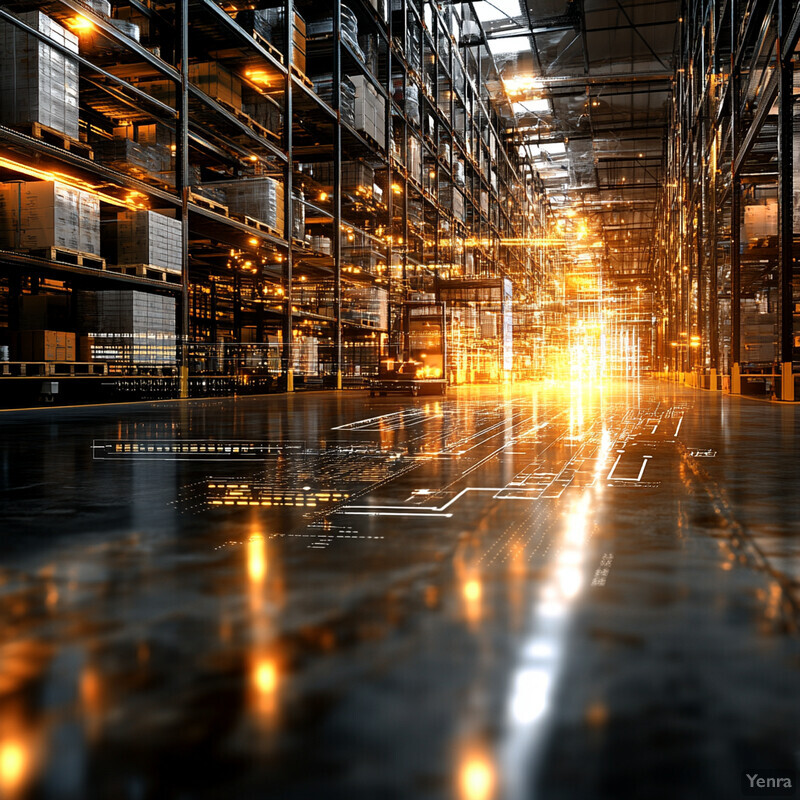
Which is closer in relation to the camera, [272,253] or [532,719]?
[532,719]

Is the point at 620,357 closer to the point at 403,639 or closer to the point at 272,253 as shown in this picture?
the point at 272,253

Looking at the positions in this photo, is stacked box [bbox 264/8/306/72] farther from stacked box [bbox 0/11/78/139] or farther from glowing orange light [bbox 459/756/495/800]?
glowing orange light [bbox 459/756/495/800]

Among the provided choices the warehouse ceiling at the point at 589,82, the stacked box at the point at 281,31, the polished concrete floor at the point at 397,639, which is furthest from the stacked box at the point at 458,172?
the polished concrete floor at the point at 397,639

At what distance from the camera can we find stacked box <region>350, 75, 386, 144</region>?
19016 mm

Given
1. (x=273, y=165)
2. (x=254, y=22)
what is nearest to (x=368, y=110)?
(x=273, y=165)

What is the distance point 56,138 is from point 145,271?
88.1 inches

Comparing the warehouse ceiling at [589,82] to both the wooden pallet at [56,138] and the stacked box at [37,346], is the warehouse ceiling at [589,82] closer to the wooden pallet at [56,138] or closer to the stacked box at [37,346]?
the wooden pallet at [56,138]

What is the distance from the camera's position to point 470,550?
2.57 metres

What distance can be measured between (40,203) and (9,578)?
29.0 feet

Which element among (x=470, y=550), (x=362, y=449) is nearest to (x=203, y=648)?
(x=470, y=550)

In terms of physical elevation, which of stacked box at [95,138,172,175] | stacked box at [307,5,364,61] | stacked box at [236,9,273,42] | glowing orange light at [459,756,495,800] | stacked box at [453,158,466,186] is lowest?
glowing orange light at [459,756,495,800]

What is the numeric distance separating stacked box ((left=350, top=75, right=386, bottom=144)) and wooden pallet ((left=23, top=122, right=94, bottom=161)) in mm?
9776

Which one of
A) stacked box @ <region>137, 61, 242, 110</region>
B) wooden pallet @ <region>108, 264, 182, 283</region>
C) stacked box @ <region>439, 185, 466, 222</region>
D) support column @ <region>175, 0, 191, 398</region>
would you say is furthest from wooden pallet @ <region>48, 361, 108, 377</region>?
stacked box @ <region>439, 185, 466, 222</region>

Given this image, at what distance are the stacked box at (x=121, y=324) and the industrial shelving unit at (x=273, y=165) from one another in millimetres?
308
